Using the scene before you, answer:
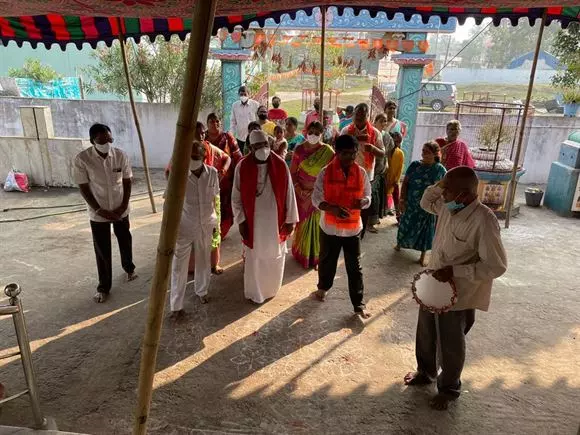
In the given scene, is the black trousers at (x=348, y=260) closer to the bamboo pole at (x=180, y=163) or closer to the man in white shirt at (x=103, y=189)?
the man in white shirt at (x=103, y=189)

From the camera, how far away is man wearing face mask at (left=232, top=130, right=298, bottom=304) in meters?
4.14

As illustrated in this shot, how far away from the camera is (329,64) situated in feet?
70.6

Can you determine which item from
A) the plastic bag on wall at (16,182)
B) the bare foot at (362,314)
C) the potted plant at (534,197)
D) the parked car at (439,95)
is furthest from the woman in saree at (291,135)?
the parked car at (439,95)

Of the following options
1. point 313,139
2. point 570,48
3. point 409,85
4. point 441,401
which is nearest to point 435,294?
point 441,401

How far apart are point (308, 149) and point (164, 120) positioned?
22.0ft

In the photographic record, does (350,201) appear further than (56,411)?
Yes

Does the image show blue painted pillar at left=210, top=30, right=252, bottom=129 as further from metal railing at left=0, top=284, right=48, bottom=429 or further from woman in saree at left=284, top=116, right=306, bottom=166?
metal railing at left=0, top=284, right=48, bottom=429

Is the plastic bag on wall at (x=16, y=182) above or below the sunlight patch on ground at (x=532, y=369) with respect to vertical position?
above

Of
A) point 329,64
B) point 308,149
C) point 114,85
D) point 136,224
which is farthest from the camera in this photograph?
point 329,64

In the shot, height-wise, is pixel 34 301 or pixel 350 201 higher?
pixel 350 201

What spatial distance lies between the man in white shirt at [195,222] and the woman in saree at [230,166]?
1082 mm

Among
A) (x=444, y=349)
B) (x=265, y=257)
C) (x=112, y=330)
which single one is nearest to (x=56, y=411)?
(x=112, y=330)

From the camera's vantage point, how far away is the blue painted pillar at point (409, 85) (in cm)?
934

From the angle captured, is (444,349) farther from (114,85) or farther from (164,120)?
(114,85)
